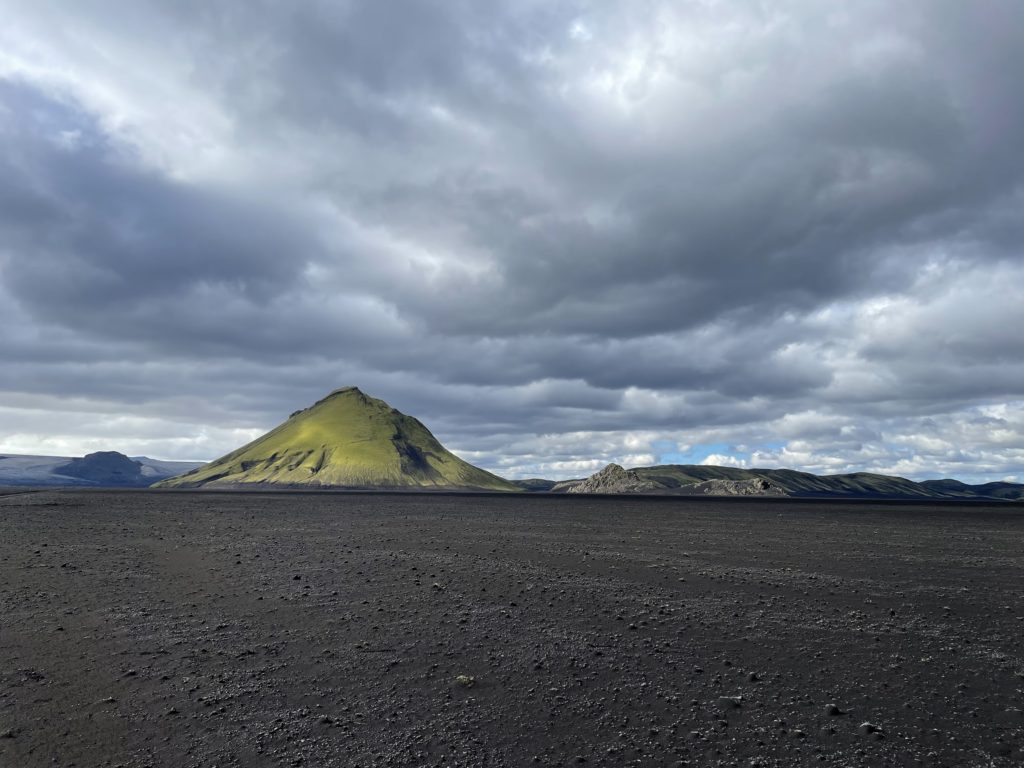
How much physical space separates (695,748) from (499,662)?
20.3 ft

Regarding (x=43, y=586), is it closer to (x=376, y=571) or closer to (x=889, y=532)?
(x=376, y=571)

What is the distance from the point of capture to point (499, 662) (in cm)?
1664

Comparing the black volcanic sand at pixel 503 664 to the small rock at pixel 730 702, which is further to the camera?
the small rock at pixel 730 702

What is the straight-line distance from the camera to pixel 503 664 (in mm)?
16484

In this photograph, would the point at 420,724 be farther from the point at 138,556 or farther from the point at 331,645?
the point at 138,556

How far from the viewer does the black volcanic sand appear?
38.9 feet

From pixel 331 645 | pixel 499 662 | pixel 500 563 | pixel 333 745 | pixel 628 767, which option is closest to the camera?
pixel 628 767

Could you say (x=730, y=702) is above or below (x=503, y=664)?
below

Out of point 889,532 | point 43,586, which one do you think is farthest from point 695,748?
point 889,532

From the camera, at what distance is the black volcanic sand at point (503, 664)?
11.9 metres

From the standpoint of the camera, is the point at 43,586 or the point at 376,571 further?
the point at 376,571

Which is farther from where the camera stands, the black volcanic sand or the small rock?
the small rock

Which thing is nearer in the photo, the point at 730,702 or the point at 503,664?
the point at 730,702

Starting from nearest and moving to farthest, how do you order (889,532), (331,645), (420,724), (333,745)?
(333,745) < (420,724) < (331,645) < (889,532)
